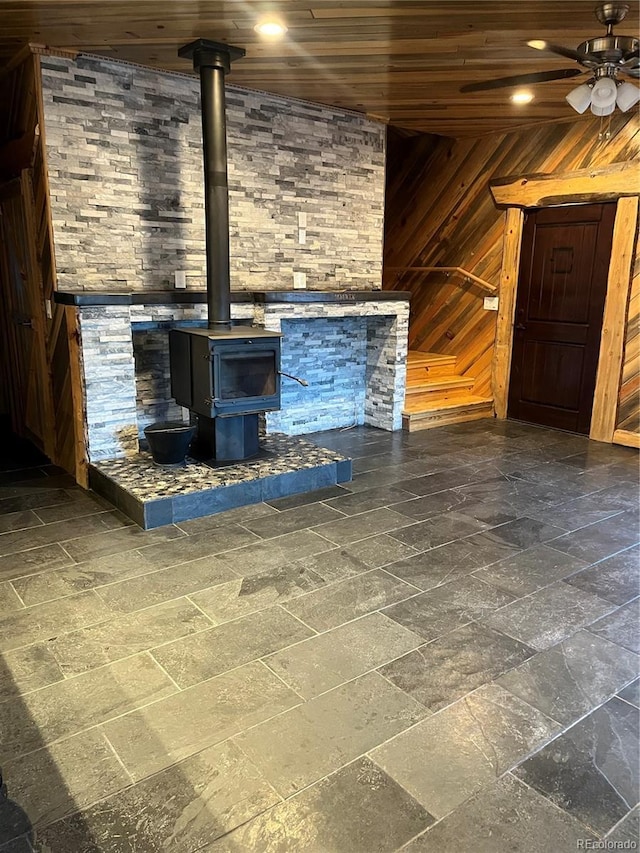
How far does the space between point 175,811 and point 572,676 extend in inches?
58.7

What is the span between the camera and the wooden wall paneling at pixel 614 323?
516cm

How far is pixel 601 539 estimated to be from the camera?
354cm

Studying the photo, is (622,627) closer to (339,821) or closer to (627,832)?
(627,832)

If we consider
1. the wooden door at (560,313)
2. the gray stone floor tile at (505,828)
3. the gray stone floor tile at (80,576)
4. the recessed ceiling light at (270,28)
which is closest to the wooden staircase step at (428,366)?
the wooden door at (560,313)

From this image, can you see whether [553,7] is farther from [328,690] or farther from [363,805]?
[363,805]

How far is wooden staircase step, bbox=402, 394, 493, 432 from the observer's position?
583 centimetres

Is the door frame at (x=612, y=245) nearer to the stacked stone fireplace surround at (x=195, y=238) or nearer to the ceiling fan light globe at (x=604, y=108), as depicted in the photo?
the stacked stone fireplace surround at (x=195, y=238)

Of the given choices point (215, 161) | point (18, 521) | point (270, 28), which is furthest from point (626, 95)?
point (18, 521)

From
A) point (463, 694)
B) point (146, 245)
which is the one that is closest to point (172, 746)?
point (463, 694)

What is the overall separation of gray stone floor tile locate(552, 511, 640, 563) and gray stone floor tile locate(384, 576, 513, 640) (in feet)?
2.35

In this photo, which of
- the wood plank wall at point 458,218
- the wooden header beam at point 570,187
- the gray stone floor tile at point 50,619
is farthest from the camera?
the wood plank wall at point 458,218

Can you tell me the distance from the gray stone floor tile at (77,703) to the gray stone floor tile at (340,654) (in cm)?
44

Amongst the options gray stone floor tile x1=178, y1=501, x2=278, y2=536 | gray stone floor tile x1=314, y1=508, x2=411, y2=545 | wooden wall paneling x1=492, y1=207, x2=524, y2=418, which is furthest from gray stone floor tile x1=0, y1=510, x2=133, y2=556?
wooden wall paneling x1=492, y1=207, x2=524, y2=418

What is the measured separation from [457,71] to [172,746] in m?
4.30
